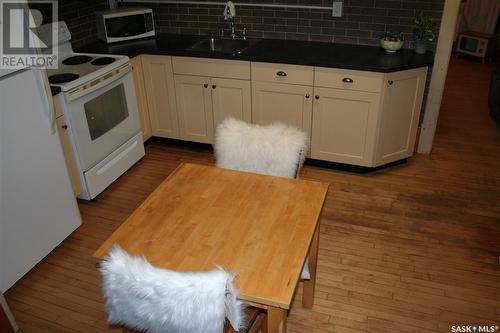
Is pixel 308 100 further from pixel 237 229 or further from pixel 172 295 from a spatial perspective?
pixel 172 295

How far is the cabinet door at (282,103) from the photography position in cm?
341

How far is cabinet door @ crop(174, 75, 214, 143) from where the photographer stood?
367 cm

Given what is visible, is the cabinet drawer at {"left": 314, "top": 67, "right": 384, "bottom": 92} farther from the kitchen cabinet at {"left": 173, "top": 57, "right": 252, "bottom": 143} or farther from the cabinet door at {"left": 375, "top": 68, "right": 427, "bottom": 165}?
the kitchen cabinet at {"left": 173, "top": 57, "right": 252, "bottom": 143}

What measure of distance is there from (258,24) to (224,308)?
3075mm

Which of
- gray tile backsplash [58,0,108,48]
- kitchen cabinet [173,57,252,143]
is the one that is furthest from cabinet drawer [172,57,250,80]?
gray tile backsplash [58,0,108,48]

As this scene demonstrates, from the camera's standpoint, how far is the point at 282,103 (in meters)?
3.50

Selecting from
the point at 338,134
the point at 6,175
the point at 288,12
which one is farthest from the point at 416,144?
the point at 6,175

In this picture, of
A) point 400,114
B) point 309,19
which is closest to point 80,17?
point 309,19

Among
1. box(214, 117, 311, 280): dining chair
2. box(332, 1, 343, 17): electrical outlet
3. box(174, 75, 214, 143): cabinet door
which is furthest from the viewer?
box(174, 75, 214, 143): cabinet door

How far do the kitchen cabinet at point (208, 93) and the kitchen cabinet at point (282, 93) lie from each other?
9cm

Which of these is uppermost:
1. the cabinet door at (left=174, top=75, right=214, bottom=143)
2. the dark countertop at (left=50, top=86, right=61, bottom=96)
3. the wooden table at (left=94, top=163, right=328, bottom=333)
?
the dark countertop at (left=50, top=86, right=61, bottom=96)

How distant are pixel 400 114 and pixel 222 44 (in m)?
1.72

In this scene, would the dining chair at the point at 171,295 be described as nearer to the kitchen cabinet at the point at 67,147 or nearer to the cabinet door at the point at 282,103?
the kitchen cabinet at the point at 67,147

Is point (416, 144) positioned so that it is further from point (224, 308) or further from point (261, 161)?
point (224, 308)
